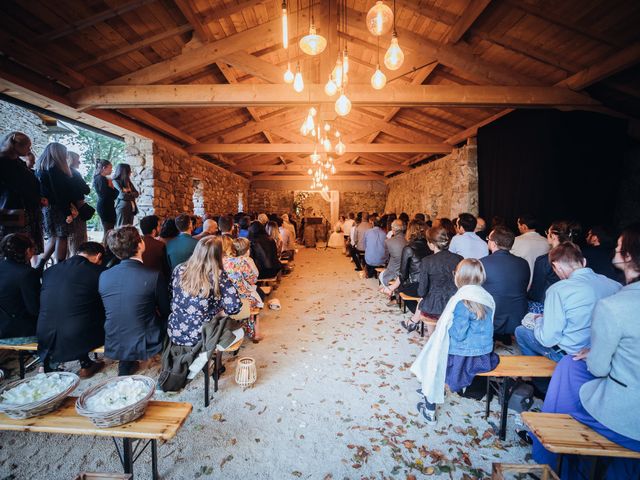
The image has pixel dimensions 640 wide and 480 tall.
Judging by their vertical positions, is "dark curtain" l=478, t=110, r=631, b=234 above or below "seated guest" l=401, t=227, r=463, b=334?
above

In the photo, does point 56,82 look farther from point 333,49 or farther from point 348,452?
point 348,452

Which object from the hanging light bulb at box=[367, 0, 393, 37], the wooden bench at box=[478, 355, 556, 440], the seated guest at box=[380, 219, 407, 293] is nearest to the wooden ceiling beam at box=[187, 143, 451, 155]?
the seated guest at box=[380, 219, 407, 293]

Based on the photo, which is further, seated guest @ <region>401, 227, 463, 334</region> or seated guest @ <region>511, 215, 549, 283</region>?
seated guest @ <region>511, 215, 549, 283</region>

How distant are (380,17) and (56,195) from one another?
12.2 ft

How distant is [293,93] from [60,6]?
2.50 meters

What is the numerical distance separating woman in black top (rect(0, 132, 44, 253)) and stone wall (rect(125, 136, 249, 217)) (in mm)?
2656

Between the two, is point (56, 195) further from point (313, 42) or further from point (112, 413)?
point (313, 42)

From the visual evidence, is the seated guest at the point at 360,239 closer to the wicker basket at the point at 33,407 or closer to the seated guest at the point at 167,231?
the seated guest at the point at 167,231

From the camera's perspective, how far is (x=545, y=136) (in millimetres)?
4355

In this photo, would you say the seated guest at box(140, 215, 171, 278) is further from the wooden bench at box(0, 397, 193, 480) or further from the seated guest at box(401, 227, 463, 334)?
the seated guest at box(401, 227, 463, 334)

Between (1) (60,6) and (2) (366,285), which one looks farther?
(2) (366,285)

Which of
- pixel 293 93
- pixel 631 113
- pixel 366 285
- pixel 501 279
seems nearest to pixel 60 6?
pixel 293 93

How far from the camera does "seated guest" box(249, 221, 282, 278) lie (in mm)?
4887

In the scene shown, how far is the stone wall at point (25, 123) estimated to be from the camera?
6.18 metres
